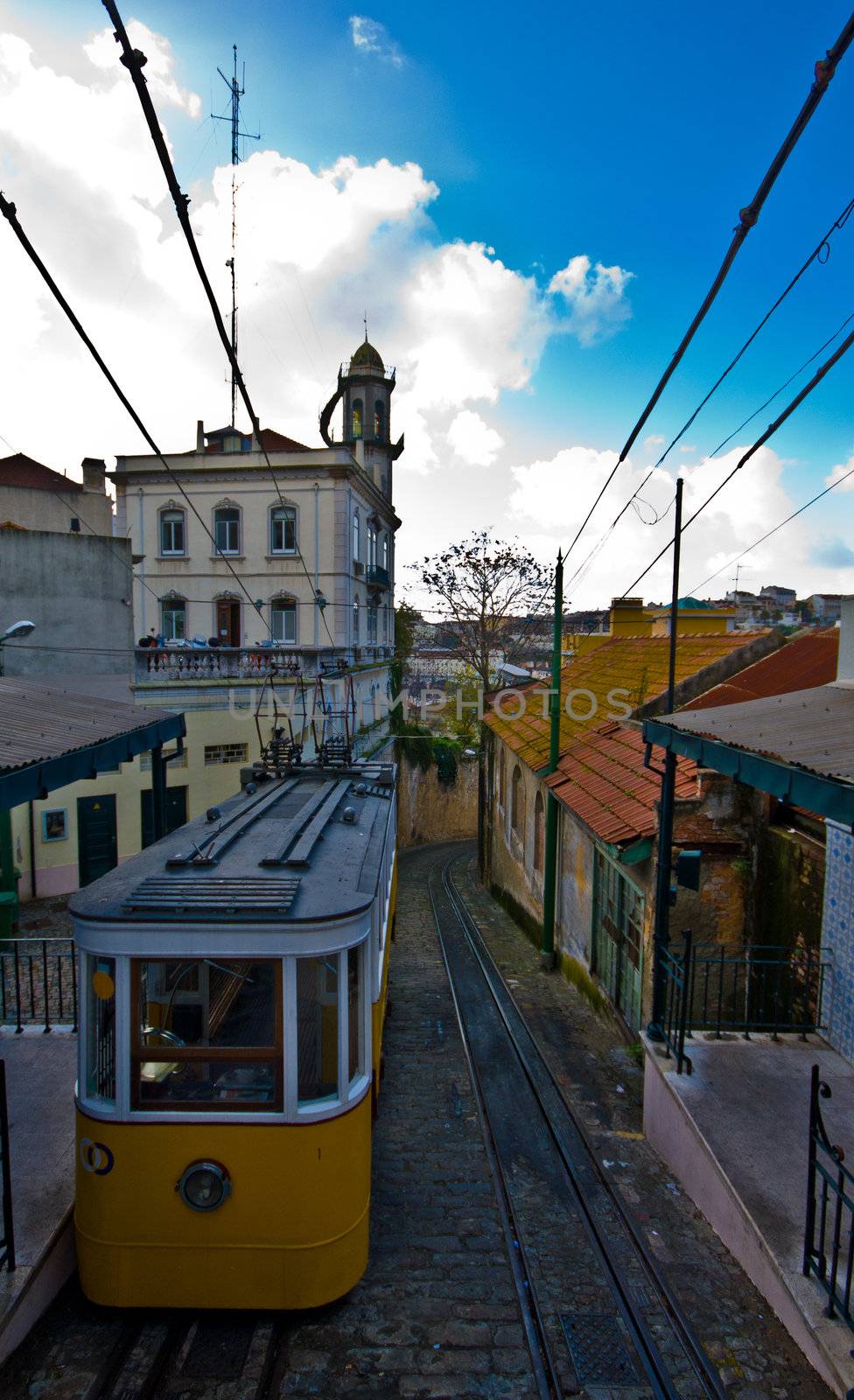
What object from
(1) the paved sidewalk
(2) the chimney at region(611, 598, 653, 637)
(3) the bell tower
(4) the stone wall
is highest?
(3) the bell tower

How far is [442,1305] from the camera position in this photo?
4.66 metres

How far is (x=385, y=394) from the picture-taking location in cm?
4081

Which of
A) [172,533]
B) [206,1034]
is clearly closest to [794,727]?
[206,1034]

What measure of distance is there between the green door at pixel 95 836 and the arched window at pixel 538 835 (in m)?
8.49

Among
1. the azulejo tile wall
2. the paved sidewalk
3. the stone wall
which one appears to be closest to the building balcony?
the paved sidewalk

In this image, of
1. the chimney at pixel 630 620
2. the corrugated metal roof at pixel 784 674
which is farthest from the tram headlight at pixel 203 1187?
the chimney at pixel 630 620

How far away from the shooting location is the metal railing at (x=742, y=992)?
6.62 meters

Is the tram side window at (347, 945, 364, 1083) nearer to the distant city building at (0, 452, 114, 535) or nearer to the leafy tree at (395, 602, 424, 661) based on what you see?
the distant city building at (0, 452, 114, 535)

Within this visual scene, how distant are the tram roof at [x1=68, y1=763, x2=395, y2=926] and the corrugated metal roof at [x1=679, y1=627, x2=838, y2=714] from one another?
205 inches

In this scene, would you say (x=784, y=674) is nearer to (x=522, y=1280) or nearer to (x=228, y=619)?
Answer: (x=522, y=1280)

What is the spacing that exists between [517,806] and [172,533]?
16.7 meters

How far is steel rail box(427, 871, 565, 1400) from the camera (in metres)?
4.10

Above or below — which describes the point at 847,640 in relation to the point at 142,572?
below

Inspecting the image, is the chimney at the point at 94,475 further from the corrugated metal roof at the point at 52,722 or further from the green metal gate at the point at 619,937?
→ the green metal gate at the point at 619,937
